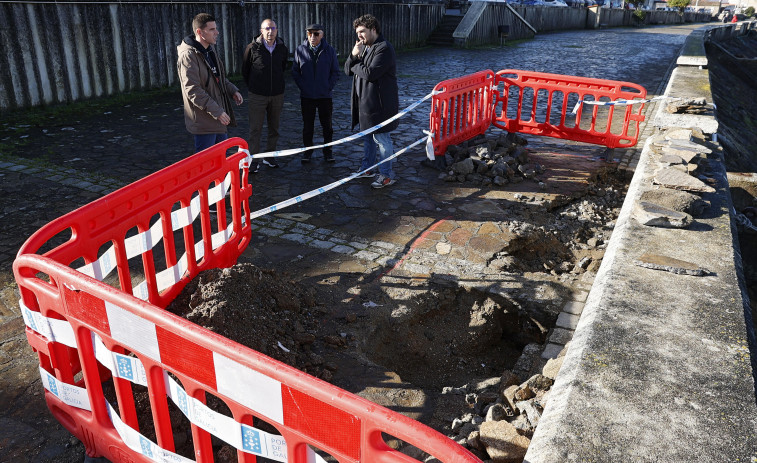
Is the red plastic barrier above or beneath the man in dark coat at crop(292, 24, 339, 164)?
beneath

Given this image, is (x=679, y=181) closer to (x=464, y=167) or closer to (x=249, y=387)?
(x=464, y=167)

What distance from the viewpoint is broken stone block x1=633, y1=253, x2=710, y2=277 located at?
3791 mm

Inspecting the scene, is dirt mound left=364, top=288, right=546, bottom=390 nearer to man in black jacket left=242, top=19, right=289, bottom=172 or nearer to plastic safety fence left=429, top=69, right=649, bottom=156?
plastic safety fence left=429, top=69, right=649, bottom=156

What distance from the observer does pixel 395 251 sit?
5539 millimetres

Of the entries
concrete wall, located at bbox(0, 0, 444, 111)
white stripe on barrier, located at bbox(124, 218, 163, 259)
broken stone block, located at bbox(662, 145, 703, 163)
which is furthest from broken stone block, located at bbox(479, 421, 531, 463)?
concrete wall, located at bbox(0, 0, 444, 111)

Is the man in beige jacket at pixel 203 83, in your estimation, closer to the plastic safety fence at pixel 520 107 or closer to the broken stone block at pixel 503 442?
the plastic safety fence at pixel 520 107

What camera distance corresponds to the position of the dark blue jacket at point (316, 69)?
753 centimetres

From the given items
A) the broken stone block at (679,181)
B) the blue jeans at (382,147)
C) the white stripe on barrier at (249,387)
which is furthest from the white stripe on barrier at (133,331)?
the blue jeans at (382,147)

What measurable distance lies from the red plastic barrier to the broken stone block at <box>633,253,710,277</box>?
4.24m

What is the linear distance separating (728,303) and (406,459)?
2.61 m

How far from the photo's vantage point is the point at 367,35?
267 inches

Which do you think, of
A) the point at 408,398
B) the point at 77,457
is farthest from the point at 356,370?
the point at 77,457

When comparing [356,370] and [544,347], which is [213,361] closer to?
[356,370]

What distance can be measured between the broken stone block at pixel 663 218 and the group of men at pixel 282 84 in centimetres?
332
